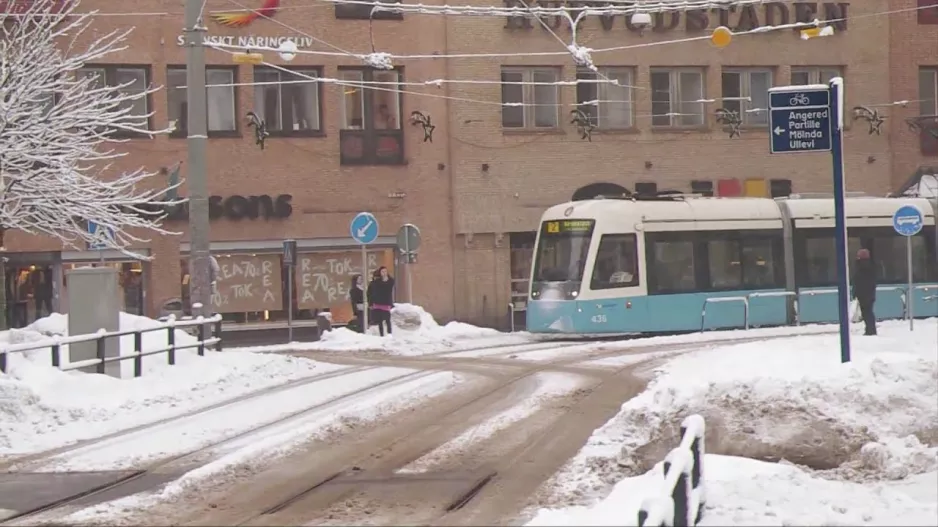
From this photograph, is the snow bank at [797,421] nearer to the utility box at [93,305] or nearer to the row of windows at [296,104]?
the utility box at [93,305]

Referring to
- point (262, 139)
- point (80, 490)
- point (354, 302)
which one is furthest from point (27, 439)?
point (262, 139)

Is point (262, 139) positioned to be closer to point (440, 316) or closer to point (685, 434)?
point (440, 316)

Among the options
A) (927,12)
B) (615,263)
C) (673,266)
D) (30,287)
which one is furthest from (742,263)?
(30,287)

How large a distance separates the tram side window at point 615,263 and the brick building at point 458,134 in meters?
8.13

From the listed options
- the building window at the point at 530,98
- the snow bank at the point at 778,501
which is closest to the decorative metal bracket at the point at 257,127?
the building window at the point at 530,98

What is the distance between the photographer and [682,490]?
8.07m

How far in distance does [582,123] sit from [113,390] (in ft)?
75.7

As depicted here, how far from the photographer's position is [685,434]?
9047 millimetres

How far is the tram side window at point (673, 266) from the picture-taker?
30.7 metres

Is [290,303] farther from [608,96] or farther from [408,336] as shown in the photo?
[608,96]

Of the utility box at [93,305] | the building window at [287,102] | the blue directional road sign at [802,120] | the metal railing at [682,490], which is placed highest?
the building window at [287,102]

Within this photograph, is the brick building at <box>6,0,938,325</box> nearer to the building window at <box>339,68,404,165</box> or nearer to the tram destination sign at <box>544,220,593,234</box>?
the building window at <box>339,68,404,165</box>

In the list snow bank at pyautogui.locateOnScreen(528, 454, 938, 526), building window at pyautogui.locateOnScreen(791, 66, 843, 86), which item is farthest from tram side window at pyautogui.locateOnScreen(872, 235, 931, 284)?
snow bank at pyautogui.locateOnScreen(528, 454, 938, 526)

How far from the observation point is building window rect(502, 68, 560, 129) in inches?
1521
